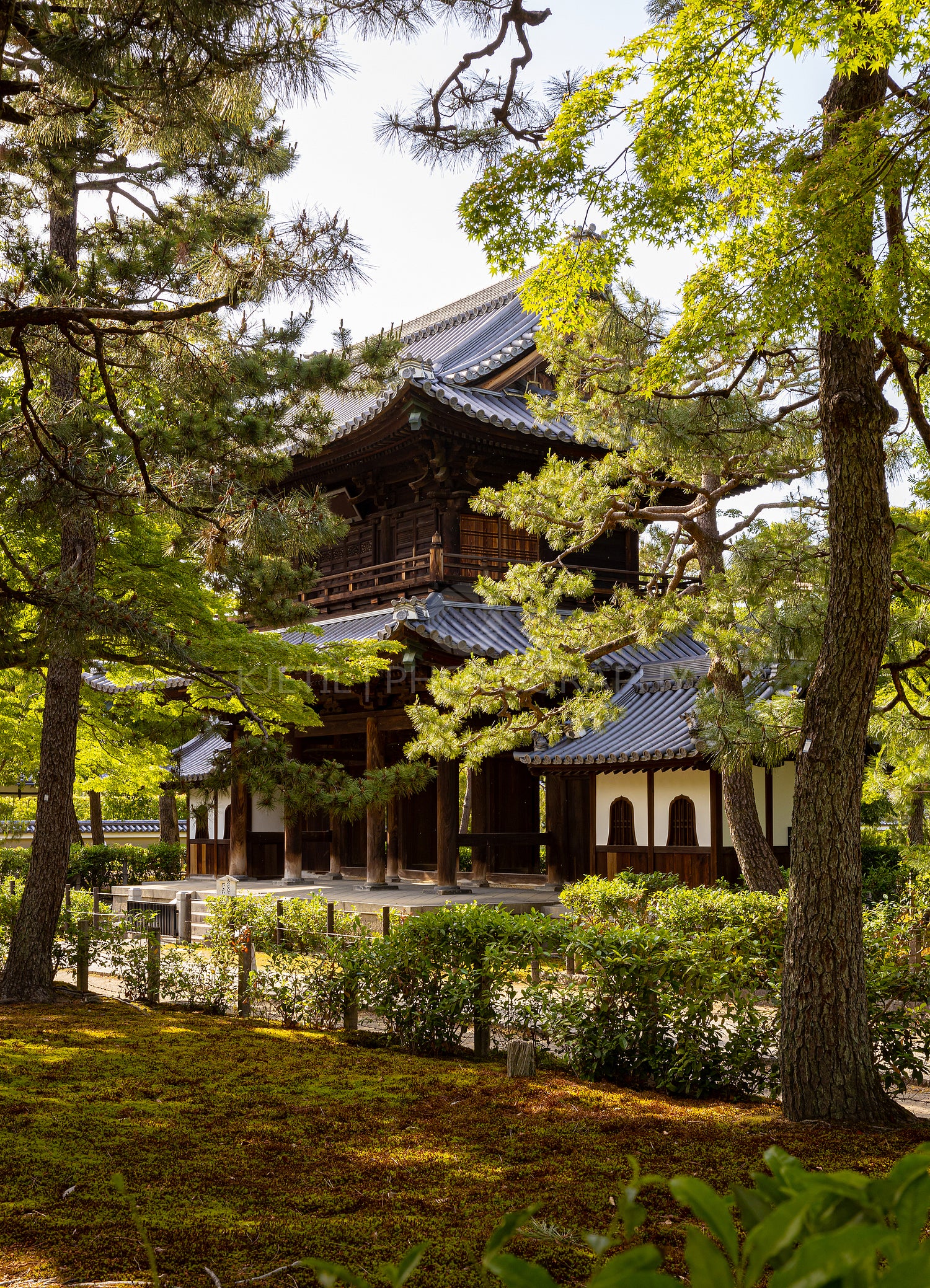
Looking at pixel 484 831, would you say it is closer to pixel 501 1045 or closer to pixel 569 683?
pixel 569 683

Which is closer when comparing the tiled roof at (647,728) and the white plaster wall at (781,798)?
the tiled roof at (647,728)

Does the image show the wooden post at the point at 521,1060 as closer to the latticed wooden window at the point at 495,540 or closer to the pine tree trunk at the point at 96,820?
the latticed wooden window at the point at 495,540

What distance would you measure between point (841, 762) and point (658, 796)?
8803 millimetres

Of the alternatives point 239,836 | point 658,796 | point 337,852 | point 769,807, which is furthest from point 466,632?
point 239,836

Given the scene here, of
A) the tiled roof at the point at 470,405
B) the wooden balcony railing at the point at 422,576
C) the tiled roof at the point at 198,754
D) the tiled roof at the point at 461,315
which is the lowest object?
the tiled roof at the point at 198,754

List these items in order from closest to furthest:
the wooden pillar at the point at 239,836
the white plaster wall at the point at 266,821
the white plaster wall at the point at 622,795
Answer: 1. the white plaster wall at the point at 622,795
2. the wooden pillar at the point at 239,836
3. the white plaster wall at the point at 266,821

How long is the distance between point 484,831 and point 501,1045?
34.1 feet

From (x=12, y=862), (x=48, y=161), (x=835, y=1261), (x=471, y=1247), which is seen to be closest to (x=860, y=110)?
(x=48, y=161)

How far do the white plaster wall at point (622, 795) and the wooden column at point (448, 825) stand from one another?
2331 millimetres

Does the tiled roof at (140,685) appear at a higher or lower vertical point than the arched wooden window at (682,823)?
higher

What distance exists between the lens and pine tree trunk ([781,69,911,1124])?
20.2 ft

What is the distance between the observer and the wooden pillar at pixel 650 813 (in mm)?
14953

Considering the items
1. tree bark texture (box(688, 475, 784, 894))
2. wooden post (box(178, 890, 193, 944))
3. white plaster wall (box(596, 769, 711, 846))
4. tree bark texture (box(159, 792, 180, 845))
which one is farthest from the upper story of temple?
tree bark texture (box(159, 792, 180, 845))

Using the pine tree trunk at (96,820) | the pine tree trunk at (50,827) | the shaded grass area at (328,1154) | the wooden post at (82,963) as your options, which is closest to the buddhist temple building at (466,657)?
the wooden post at (82,963)
